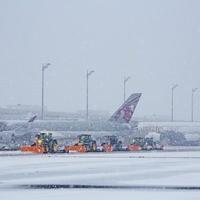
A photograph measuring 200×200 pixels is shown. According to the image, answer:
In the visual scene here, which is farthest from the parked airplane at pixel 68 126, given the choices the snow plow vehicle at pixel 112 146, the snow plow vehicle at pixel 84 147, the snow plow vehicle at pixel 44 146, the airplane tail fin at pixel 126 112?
the snow plow vehicle at pixel 44 146

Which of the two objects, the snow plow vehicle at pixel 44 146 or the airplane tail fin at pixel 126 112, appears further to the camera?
the airplane tail fin at pixel 126 112

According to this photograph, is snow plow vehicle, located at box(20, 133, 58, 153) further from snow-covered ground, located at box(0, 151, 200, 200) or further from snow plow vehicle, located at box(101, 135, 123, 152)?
snow-covered ground, located at box(0, 151, 200, 200)

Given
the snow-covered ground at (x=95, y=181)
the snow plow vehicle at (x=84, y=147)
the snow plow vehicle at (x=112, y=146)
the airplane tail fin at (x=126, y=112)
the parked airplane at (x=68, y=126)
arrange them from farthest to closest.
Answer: the airplane tail fin at (x=126, y=112), the parked airplane at (x=68, y=126), the snow plow vehicle at (x=112, y=146), the snow plow vehicle at (x=84, y=147), the snow-covered ground at (x=95, y=181)

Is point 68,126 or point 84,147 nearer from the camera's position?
point 84,147

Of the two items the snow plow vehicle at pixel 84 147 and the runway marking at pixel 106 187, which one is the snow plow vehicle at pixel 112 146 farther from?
the runway marking at pixel 106 187

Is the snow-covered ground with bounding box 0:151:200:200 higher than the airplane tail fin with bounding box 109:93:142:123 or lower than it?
lower

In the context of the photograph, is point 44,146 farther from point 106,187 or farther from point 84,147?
point 106,187


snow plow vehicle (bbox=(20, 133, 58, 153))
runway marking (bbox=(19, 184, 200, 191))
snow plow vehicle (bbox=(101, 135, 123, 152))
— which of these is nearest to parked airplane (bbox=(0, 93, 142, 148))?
snow plow vehicle (bbox=(101, 135, 123, 152))

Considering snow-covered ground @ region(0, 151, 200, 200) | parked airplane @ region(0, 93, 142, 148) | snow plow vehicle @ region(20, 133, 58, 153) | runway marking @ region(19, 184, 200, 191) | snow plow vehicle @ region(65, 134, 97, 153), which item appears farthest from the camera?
parked airplane @ region(0, 93, 142, 148)

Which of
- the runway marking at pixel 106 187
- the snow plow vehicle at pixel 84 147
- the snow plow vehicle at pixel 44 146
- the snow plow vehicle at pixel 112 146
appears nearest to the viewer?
the runway marking at pixel 106 187

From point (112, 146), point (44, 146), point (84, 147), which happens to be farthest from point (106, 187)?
point (112, 146)

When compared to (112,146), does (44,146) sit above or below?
above

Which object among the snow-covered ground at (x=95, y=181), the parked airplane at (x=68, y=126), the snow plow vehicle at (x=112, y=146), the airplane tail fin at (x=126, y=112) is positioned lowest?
the snow plow vehicle at (x=112, y=146)

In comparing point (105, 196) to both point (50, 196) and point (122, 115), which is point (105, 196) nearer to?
point (50, 196)
